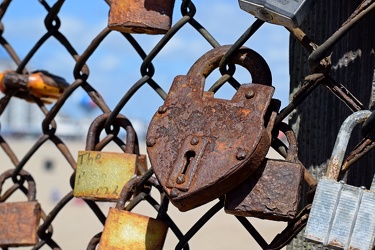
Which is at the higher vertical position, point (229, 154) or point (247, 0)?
point (247, 0)

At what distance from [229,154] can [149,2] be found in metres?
0.36

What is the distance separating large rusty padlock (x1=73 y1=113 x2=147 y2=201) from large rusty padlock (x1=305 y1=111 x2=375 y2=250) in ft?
1.46

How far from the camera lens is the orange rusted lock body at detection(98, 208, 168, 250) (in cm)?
112

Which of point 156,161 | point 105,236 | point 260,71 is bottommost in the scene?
point 105,236

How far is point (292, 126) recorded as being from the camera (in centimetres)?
114

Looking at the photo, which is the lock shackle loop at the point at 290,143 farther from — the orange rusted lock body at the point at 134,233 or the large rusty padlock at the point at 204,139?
the orange rusted lock body at the point at 134,233

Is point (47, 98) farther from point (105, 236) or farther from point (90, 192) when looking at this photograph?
point (105, 236)

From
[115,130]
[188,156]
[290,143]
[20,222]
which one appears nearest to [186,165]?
Result: [188,156]

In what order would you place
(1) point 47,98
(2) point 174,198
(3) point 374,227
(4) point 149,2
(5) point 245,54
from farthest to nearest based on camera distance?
(1) point 47,98 → (4) point 149,2 → (5) point 245,54 → (2) point 174,198 → (3) point 374,227

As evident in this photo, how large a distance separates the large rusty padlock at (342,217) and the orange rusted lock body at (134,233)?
30 centimetres

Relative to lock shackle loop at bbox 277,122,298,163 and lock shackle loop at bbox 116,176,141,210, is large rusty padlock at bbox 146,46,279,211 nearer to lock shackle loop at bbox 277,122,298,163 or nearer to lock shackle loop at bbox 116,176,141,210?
lock shackle loop at bbox 277,122,298,163

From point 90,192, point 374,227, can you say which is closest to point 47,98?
point 90,192

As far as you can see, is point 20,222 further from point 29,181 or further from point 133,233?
point 133,233

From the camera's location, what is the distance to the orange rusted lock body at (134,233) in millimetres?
1121
